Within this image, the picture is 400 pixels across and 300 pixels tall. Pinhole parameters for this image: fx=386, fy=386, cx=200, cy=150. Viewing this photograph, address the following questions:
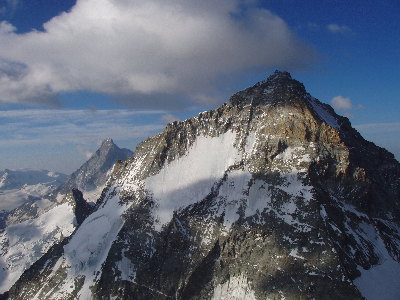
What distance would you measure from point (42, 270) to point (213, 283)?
66699mm

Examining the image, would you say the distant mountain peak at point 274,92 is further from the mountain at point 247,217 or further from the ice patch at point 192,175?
the ice patch at point 192,175

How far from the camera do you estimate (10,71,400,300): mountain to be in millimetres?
100438

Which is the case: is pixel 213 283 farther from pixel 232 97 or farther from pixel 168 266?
pixel 232 97

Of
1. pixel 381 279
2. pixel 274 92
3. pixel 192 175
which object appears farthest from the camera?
pixel 274 92

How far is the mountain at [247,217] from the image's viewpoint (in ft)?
330

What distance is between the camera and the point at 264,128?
421ft

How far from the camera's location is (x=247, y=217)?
115 metres

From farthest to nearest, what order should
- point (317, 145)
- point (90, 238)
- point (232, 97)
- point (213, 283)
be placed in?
point (232, 97)
point (90, 238)
point (317, 145)
point (213, 283)

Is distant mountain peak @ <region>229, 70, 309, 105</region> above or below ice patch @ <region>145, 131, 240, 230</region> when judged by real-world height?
above

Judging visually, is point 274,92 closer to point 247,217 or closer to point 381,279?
point 247,217

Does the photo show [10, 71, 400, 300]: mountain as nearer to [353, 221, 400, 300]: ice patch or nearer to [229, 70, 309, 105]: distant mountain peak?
[353, 221, 400, 300]: ice patch

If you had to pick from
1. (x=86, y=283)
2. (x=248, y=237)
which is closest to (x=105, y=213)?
(x=86, y=283)

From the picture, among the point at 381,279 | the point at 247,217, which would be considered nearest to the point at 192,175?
the point at 247,217

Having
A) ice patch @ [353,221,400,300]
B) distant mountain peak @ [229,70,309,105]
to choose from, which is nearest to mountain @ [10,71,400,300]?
ice patch @ [353,221,400,300]
